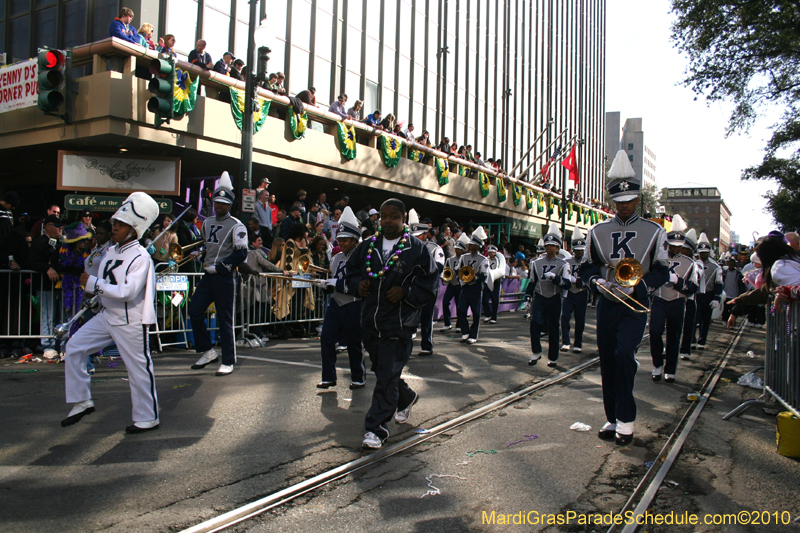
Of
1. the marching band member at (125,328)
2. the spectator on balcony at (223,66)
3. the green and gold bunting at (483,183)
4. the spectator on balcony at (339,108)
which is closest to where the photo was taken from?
the marching band member at (125,328)

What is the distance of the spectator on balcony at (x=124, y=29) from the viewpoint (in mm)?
12812

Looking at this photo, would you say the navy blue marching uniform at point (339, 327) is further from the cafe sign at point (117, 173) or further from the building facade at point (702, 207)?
the building facade at point (702, 207)

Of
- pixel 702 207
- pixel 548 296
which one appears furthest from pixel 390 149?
pixel 702 207

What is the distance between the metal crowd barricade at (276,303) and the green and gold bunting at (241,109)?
498cm

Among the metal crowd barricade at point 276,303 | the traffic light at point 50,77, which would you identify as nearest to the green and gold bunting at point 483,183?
the metal crowd barricade at point 276,303

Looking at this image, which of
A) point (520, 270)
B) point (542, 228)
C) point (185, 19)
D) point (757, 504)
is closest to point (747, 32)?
point (520, 270)

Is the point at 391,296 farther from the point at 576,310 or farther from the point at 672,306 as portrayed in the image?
the point at 576,310

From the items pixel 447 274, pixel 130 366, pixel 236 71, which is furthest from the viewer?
pixel 236 71

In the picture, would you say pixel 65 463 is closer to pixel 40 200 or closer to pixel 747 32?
pixel 40 200

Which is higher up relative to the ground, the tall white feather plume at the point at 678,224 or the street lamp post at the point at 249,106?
the street lamp post at the point at 249,106

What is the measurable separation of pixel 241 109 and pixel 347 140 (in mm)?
4336

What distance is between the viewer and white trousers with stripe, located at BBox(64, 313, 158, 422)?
513 cm

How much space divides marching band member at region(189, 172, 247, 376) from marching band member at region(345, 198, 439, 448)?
304cm

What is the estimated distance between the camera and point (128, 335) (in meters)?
5.15
